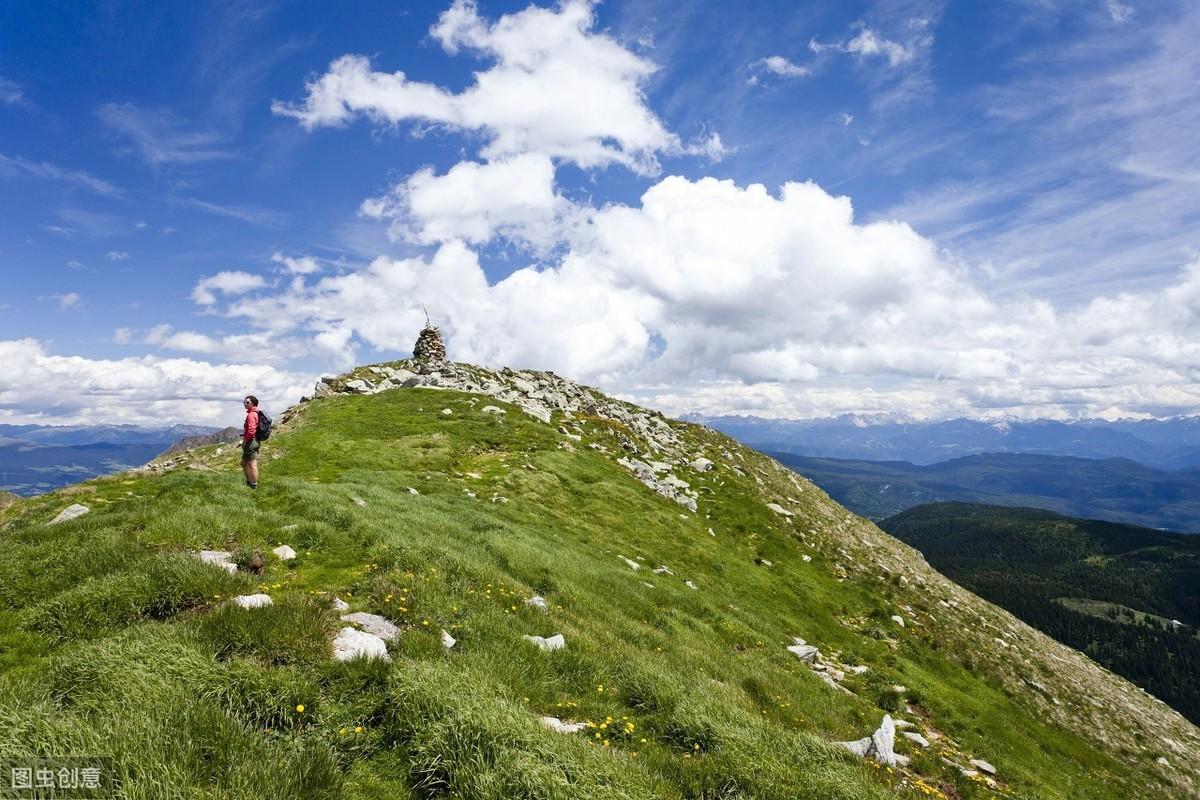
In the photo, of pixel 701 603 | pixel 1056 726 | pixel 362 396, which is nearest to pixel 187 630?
pixel 701 603

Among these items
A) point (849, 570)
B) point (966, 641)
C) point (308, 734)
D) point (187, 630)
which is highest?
point (187, 630)

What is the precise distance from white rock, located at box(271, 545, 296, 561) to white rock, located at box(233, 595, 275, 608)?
153 inches

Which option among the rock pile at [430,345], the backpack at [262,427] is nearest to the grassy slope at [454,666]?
the backpack at [262,427]

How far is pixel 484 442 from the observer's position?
43406 millimetres

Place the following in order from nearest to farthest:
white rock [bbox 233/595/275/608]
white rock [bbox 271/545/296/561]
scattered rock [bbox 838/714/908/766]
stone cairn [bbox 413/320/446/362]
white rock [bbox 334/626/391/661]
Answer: white rock [bbox 334/626/391/661]
white rock [bbox 233/595/275/608]
scattered rock [bbox 838/714/908/766]
white rock [bbox 271/545/296/561]
stone cairn [bbox 413/320/446/362]

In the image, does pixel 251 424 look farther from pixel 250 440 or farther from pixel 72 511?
pixel 72 511

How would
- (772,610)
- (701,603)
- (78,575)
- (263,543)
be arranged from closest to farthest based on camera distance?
(78,575)
(263,543)
(701,603)
(772,610)

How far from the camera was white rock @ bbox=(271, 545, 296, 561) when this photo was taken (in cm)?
1362

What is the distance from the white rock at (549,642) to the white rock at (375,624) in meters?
2.60

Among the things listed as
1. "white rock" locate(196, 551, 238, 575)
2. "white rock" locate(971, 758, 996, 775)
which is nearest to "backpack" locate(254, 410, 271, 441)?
"white rock" locate(196, 551, 238, 575)

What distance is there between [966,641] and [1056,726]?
601cm

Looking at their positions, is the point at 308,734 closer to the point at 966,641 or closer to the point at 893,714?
the point at 893,714

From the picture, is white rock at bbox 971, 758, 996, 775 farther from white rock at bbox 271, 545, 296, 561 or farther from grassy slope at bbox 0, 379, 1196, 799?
white rock at bbox 271, 545, 296, 561

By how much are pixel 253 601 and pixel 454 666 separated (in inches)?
155
